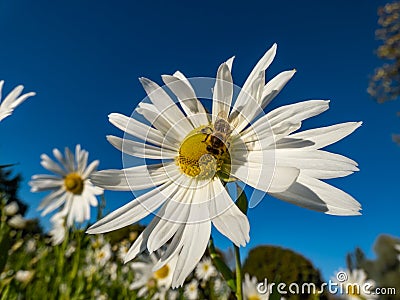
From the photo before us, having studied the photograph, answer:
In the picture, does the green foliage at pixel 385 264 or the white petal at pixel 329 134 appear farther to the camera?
the green foliage at pixel 385 264

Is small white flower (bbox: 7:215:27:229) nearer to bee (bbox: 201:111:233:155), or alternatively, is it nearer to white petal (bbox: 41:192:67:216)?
white petal (bbox: 41:192:67:216)

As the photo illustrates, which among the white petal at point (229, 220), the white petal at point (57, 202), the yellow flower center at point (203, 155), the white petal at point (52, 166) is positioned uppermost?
the white petal at point (52, 166)

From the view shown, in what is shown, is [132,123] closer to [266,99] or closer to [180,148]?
[180,148]

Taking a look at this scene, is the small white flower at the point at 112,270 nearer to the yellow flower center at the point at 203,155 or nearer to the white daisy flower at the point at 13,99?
the white daisy flower at the point at 13,99

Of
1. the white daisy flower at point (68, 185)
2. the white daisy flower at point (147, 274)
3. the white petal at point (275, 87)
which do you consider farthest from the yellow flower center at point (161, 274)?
the white petal at point (275, 87)

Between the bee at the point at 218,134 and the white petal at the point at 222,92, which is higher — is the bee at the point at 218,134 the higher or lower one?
the lower one

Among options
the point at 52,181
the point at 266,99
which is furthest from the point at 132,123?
the point at 52,181
